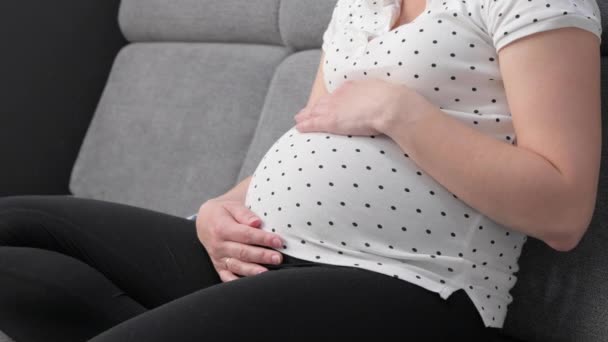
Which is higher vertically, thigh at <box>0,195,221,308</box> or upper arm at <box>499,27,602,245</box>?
upper arm at <box>499,27,602,245</box>

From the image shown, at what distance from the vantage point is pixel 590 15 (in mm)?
896

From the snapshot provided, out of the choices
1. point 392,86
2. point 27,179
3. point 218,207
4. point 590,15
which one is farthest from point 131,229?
point 27,179

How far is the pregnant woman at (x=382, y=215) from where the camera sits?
2.83 feet

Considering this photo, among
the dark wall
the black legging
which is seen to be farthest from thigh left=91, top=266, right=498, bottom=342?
the dark wall

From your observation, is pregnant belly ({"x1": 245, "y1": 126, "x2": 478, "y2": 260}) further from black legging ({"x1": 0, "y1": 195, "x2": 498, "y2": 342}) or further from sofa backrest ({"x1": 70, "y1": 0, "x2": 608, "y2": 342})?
sofa backrest ({"x1": 70, "y1": 0, "x2": 608, "y2": 342})

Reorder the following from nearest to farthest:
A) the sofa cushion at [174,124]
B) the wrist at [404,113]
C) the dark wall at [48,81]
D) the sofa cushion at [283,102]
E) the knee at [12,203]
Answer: the wrist at [404,113]
the knee at [12,203]
the sofa cushion at [283,102]
the sofa cushion at [174,124]
the dark wall at [48,81]

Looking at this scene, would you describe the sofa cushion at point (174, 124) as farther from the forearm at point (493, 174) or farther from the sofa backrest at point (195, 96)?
the forearm at point (493, 174)

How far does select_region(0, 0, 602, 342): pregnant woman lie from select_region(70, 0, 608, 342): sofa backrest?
1.95 ft

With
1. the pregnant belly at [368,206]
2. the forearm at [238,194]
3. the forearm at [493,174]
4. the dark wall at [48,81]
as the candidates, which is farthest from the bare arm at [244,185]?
the dark wall at [48,81]

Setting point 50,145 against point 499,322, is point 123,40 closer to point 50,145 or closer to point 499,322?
point 50,145

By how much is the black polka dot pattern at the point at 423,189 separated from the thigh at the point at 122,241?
14cm

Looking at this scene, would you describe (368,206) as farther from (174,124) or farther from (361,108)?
(174,124)

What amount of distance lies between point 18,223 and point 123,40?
136 cm

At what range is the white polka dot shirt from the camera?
3.07ft
